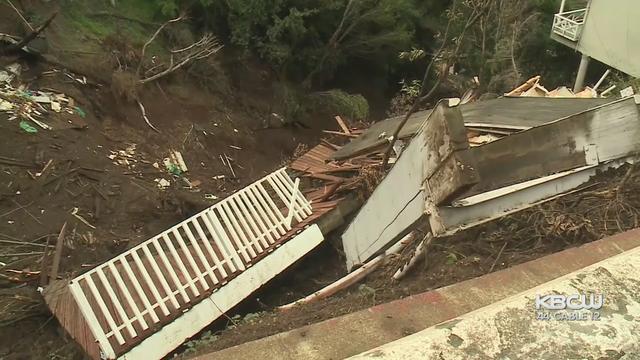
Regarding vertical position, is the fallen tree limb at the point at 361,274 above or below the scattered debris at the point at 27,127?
below

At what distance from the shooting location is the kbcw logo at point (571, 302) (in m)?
1.67

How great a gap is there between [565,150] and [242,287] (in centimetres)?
318

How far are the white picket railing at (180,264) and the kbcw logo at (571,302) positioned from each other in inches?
139

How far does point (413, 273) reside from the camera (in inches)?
136

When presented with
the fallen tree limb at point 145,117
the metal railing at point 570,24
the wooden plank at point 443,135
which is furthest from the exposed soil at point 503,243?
the metal railing at point 570,24

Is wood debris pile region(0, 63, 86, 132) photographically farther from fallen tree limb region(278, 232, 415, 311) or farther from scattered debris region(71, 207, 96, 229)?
fallen tree limb region(278, 232, 415, 311)

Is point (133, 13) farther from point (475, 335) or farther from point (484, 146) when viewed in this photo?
point (475, 335)

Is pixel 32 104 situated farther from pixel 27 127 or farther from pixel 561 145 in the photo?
pixel 561 145

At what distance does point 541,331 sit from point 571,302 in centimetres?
20

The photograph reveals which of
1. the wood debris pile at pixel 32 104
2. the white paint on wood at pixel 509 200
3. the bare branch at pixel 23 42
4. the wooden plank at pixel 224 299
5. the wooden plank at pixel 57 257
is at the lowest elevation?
the white paint on wood at pixel 509 200

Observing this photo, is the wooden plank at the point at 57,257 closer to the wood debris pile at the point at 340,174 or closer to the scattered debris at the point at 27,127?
the scattered debris at the point at 27,127

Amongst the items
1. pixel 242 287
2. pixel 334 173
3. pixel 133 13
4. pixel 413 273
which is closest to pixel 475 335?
pixel 413 273

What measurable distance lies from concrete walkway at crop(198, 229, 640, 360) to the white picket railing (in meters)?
2.93

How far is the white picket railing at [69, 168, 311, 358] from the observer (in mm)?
4297
